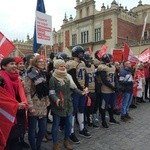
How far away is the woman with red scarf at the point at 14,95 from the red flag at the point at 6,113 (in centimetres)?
9

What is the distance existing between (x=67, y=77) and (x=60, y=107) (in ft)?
2.06

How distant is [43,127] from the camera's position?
4.92m

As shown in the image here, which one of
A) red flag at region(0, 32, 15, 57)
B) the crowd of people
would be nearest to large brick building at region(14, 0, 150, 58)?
the crowd of people

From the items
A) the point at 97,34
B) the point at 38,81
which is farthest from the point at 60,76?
the point at 97,34

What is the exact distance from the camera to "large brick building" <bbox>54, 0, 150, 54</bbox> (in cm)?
3581

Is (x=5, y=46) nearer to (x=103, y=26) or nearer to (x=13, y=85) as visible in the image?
(x=13, y=85)

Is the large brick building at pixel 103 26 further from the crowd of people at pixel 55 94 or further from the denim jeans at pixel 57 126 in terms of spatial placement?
the denim jeans at pixel 57 126

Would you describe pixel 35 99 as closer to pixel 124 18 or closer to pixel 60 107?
pixel 60 107

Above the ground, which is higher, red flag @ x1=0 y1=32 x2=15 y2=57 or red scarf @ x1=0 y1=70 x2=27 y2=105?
red flag @ x1=0 y1=32 x2=15 y2=57

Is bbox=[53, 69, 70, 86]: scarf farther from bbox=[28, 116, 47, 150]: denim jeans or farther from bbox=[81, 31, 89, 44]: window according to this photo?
bbox=[81, 31, 89, 44]: window

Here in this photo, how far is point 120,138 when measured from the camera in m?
6.04

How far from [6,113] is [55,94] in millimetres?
1317

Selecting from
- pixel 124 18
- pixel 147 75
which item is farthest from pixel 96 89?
pixel 124 18

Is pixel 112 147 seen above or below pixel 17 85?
below
